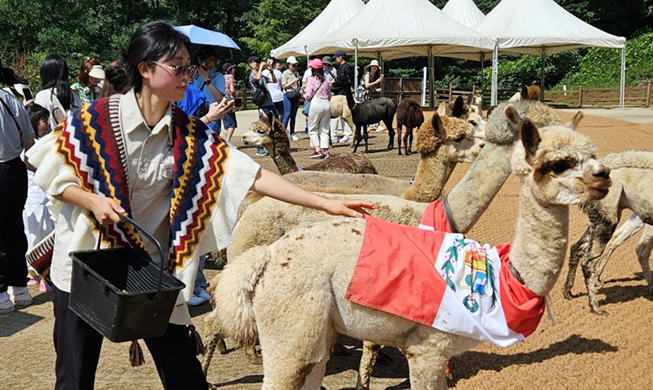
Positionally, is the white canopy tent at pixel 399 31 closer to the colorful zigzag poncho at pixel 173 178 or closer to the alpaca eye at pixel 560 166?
the alpaca eye at pixel 560 166

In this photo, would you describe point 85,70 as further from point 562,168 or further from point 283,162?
point 562,168

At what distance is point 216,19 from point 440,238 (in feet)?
147

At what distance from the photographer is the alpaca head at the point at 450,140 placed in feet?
18.7

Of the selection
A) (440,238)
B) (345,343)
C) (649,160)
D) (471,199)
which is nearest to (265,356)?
(440,238)

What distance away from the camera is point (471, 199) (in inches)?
177

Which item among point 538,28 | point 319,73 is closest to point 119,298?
point 319,73

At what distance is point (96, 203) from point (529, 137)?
6.48ft

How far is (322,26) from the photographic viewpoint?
89.7 ft

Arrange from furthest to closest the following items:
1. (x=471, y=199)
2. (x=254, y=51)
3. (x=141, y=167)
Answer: (x=254, y=51) → (x=471, y=199) → (x=141, y=167)

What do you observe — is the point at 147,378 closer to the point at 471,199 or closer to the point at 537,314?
the point at 471,199

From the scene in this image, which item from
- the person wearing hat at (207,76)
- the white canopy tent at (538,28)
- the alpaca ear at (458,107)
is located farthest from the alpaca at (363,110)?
the alpaca ear at (458,107)

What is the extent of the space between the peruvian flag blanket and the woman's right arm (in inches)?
45.3

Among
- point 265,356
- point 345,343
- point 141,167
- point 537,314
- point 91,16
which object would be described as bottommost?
point 345,343

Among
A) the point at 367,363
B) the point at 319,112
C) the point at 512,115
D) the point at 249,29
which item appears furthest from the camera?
the point at 249,29
